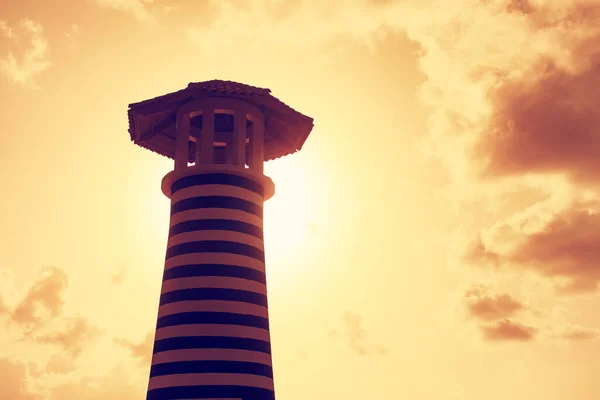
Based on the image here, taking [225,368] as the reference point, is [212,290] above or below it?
above

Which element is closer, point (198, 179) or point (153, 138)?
point (198, 179)

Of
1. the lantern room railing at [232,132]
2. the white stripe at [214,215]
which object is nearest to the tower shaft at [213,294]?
the white stripe at [214,215]

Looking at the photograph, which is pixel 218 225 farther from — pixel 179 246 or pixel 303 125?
pixel 303 125

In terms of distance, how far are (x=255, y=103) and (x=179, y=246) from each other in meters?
15.9

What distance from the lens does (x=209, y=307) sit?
6056 cm

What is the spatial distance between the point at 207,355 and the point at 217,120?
80.6ft

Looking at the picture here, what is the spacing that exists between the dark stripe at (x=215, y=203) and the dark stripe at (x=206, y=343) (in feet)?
38.9

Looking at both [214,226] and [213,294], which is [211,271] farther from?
[214,226]

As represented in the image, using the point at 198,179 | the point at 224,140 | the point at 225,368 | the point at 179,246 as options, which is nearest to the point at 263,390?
the point at 225,368

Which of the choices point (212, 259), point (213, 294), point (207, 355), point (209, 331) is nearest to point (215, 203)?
point (212, 259)

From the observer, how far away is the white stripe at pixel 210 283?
61438 millimetres

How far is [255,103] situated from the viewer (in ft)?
227

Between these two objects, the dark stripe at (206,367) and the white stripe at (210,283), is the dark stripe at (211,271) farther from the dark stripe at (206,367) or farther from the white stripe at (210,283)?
the dark stripe at (206,367)

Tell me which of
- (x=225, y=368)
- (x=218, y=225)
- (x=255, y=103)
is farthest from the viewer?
(x=255, y=103)
